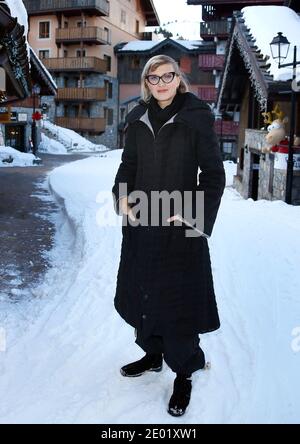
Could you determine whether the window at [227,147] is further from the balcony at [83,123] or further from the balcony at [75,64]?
the balcony at [75,64]

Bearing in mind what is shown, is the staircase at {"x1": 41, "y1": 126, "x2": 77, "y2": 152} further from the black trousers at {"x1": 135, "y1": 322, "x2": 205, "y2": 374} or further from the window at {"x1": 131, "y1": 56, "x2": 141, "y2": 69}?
the black trousers at {"x1": 135, "y1": 322, "x2": 205, "y2": 374}

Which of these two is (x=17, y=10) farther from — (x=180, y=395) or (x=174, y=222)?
(x=180, y=395)

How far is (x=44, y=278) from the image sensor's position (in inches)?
243

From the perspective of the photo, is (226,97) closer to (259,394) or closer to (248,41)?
(248,41)

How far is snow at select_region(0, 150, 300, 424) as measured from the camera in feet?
9.74

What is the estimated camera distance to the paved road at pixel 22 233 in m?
6.12

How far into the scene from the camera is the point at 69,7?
1405 inches

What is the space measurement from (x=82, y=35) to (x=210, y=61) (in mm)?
9696

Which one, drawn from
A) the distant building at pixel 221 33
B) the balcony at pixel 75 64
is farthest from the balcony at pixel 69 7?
the distant building at pixel 221 33

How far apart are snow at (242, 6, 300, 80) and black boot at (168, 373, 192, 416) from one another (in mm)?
8294

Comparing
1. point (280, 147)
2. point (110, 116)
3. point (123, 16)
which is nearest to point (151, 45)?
point (123, 16)

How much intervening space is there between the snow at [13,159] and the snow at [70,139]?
974 centimetres

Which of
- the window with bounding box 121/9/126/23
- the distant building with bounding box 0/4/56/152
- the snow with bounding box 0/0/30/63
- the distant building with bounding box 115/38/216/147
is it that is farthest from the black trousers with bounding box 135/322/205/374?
the window with bounding box 121/9/126/23

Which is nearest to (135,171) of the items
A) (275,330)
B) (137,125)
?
(137,125)
